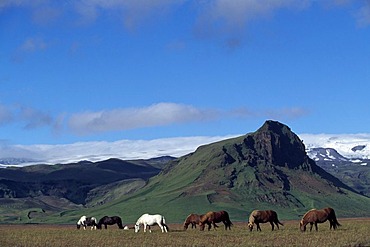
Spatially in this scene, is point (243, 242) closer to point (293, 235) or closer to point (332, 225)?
point (293, 235)

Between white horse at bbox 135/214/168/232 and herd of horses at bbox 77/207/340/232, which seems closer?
herd of horses at bbox 77/207/340/232

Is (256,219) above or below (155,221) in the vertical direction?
below

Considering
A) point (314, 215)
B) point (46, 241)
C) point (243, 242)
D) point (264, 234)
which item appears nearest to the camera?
point (243, 242)

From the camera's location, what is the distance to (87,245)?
52.6 m

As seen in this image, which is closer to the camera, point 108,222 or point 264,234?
point 264,234

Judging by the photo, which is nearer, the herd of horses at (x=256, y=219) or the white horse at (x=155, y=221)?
the herd of horses at (x=256, y=219)

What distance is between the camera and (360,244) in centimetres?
4781

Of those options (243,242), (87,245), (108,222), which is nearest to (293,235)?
(243,242)

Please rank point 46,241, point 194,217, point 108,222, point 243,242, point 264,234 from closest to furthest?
point 243,242, point 46,241, point 264,234, point 194,217, point 108,222

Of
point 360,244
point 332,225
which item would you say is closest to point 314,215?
point 332,225

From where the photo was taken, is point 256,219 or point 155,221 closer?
point 256,219

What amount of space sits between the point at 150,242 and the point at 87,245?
5.03 metres

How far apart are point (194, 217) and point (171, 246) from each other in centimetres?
2699

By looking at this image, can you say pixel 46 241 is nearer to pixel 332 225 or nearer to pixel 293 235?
pixel 293 235
